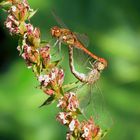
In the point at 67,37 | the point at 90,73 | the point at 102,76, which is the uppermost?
the point at 67,37

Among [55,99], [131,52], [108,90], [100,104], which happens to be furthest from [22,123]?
[55,99]

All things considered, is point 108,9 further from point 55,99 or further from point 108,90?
point 55,99

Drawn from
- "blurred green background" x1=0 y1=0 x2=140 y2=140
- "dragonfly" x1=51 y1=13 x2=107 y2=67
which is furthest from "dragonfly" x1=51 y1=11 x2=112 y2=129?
"blurred green background" x1=0 y1=0 x2=140 y2=140

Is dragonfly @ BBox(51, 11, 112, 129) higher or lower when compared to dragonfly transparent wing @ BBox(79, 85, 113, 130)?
higher

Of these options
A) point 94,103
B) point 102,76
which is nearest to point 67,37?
point 94,103

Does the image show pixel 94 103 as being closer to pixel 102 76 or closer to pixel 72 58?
pixel 72 58

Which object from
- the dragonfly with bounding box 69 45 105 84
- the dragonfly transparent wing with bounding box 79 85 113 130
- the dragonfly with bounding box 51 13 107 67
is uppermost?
→ the dragonfly with bounding box 51 13 107 67

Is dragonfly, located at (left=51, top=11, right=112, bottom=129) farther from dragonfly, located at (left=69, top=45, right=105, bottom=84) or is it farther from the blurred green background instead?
the blurred green background

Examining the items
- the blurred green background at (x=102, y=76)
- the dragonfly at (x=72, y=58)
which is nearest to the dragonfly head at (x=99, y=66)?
the dragonfly at (x=72, y=58)

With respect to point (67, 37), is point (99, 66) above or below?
below
